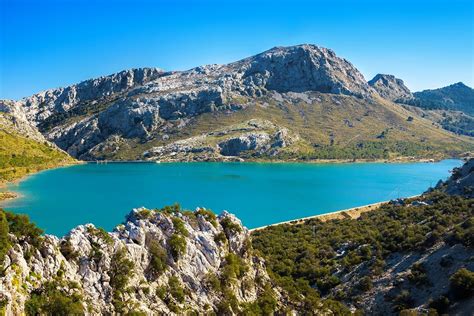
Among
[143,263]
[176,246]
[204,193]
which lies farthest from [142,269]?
[204,193]

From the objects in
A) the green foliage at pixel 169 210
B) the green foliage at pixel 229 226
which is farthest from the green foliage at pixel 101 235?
the green foliage at pixel 229 226

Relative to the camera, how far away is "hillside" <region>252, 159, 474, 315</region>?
43000mm

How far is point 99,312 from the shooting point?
27.7 meters

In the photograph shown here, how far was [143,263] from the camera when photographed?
111ft

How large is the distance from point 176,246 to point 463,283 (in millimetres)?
27282

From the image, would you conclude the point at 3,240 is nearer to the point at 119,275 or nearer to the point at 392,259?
the point at 119,275

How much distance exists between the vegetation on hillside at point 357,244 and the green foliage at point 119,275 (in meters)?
20.8

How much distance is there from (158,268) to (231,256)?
9311 mm

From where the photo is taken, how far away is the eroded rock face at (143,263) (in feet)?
87.0

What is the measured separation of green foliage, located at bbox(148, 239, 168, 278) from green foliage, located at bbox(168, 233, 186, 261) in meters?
1.15

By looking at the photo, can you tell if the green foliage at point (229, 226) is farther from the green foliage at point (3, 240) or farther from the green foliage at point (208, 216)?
the green foliage at point (3, 240)

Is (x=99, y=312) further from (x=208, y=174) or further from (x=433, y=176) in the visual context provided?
(x=433, y=176)

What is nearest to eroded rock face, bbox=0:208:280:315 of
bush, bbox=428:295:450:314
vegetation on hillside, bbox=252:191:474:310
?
vegetation on hillside, bbox=252:191:474:310

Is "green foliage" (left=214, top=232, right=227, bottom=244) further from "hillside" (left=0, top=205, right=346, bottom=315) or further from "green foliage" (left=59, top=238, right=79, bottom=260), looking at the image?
"green foliage" (left=59, top=238, right=79, bottom=260)
